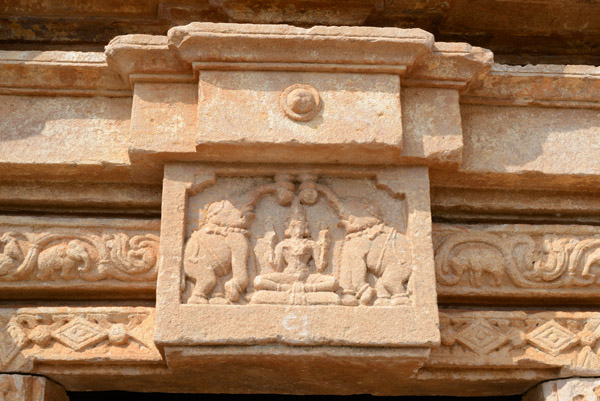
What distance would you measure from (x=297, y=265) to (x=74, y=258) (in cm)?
90

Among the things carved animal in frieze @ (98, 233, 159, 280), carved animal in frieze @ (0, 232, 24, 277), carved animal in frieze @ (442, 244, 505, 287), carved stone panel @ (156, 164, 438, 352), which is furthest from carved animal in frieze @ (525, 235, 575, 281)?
carved animal in frieze @ (0, 232, 24, 277)

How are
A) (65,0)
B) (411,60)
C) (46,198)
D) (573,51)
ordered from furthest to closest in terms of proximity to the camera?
(573,51)
(65,0)
(46,198)
(411,60)

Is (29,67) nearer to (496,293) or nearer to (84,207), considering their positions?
(84,207)

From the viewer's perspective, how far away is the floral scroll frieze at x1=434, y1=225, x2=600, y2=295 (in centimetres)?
312

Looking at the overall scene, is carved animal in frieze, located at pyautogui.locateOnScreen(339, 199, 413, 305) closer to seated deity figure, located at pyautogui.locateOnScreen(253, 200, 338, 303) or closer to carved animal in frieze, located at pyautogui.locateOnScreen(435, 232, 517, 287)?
seated deity figure, located at pyautogui.locateOnScreen(253, 200, 338, 303)

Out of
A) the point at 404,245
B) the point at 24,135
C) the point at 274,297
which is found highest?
the point at 24,135

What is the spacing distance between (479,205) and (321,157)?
0.78 metres

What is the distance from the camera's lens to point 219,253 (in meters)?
2.89

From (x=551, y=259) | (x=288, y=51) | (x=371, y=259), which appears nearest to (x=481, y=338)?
(x=551, y=259)

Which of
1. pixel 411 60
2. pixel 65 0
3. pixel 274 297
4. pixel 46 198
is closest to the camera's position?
A: pixel 274 297

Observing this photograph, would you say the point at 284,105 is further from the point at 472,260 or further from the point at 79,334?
the point at 79,334

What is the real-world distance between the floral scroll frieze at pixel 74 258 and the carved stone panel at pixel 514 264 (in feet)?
3.95

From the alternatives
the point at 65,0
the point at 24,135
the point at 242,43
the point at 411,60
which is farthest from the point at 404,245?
the point at 65,0

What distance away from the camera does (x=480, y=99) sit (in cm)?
325
